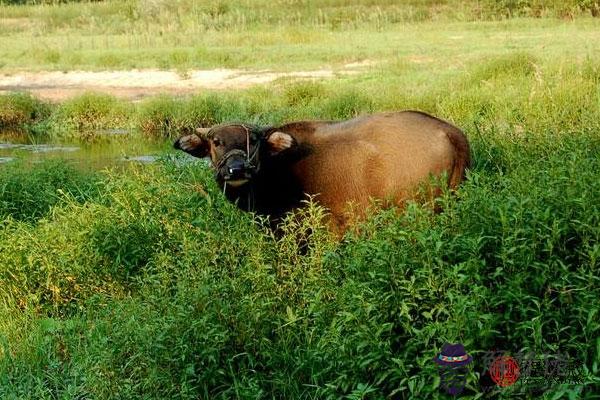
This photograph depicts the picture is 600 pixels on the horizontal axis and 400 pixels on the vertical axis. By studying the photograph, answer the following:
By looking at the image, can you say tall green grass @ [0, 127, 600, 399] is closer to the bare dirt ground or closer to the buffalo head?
the buffalo head

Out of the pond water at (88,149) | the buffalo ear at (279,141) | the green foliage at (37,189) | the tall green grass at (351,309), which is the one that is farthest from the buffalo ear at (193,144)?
the pond water at (88,149)

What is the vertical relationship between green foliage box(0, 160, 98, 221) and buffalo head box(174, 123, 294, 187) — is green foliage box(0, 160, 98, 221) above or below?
below

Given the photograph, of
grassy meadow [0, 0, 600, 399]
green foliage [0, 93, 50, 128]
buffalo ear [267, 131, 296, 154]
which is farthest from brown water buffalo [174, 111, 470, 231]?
green foliage [0, 93, 50, 128]

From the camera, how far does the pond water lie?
14672 millimetres

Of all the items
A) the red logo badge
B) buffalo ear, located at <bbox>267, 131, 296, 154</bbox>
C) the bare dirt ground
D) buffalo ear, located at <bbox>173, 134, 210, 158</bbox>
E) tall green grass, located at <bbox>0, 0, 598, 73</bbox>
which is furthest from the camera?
tall green grass, located at <bbox>0, 0, 598, 73</bbox>

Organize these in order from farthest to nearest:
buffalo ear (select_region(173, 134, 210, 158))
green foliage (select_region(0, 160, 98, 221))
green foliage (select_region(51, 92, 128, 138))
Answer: green foliage (select_region(51, 92, 128, 138)) → green foliage (select_region(0, 160, 98, 221)) → buffalo ear (select_region(173, 134, 210, 158))

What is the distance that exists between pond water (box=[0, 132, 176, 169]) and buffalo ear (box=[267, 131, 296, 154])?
7.35 meters

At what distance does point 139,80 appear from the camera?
22781mm

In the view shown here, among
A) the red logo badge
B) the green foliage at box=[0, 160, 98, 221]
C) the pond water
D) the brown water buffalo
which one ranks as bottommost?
the pond water

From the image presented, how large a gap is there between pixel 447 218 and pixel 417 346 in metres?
0.96

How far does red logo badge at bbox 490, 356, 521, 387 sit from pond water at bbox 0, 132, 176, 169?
10.1 meters

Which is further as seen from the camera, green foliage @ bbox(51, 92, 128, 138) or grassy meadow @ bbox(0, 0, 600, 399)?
green foliage @ bbox(51, 92, 128, 138)

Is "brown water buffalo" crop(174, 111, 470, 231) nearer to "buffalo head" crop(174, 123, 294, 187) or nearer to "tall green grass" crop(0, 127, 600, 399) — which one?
"buffalo head" crop(174, 123, 294, 187)

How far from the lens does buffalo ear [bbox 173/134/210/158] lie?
7.18m
